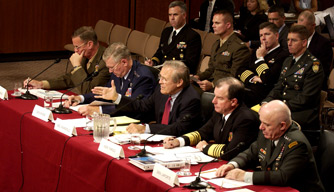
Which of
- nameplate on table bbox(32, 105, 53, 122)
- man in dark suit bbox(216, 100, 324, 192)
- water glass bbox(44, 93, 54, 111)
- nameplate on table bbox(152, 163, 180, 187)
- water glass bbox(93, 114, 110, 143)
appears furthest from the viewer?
water glass bbox(44, 93, 54, 111)

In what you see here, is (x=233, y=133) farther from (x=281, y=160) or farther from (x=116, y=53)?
(x=116, y=53)

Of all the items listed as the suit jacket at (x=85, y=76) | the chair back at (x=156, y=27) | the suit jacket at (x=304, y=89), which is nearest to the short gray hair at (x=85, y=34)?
the suit jacket at (x=85, y=76)

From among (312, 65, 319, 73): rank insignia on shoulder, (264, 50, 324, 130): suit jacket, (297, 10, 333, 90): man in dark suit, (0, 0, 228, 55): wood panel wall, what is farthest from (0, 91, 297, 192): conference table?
(0, 0, 228, 55): wood panel wall

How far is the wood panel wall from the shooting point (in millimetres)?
10383

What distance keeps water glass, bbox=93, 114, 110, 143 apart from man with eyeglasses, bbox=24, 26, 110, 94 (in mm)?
1689

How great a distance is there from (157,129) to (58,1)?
7.13 m

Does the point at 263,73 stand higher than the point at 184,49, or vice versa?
the point at 184,49

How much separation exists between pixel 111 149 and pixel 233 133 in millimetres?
909

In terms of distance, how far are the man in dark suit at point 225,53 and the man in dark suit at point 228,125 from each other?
197cm

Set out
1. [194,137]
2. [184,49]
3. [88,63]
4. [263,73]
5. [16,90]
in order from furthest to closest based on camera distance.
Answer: [184,49], [88,63], [263,73], [16,90], [194,137]

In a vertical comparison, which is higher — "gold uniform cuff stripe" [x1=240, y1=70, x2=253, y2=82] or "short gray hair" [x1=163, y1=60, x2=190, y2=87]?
"short gray hair" [x1=163, y1=60, x2=190, y2=87]

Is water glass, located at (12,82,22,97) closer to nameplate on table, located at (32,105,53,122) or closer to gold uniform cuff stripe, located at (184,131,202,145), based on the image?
nameplate on table, located at (32,105,53,122)

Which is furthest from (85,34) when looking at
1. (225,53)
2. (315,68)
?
(315,68)

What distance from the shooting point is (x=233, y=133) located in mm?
3947
